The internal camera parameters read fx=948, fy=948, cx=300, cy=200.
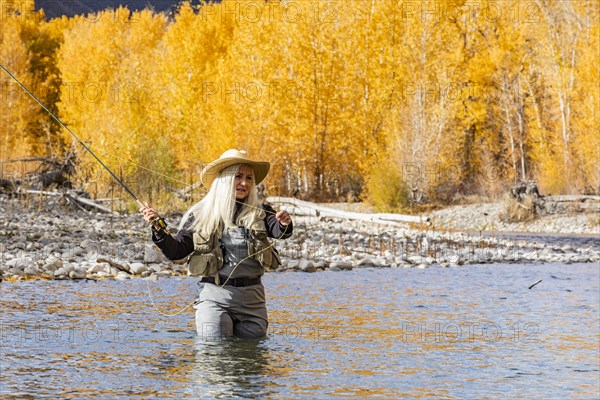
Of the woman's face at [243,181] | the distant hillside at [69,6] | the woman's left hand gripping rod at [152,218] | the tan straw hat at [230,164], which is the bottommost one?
the woman's left hand gripping rod at [152,218]

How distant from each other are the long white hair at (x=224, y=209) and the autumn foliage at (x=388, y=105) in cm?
1635

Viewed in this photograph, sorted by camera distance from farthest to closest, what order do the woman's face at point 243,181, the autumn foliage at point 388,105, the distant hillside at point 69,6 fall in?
the distant hillside at point 69,6
the autumn foliage at point 388,105
the woman's face at point 243,181

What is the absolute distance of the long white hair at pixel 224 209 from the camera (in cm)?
684

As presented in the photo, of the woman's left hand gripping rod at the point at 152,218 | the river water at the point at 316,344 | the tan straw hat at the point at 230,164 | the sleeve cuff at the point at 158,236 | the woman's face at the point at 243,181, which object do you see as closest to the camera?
the river water at the point at 316,344

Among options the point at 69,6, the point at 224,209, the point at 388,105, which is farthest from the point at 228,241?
the point at 69,6

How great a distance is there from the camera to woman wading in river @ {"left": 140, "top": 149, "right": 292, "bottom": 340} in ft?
22.2

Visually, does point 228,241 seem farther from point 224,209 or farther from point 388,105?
point 388,105

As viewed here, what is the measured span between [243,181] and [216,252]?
0.55 meters

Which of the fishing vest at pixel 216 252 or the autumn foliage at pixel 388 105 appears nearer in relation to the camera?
the fishing vest at pixel 216 252

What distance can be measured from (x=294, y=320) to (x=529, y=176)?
84.6 feet

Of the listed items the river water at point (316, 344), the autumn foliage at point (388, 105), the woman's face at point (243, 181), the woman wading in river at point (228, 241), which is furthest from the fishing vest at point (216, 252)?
the autumn foliage at point (388, 105)

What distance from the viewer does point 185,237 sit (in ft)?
22.3

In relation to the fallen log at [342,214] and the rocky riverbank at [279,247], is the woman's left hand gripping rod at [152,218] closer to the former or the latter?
the rocky riverbank at [279,247]

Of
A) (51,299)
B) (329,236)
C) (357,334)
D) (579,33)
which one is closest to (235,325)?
(357,334)
